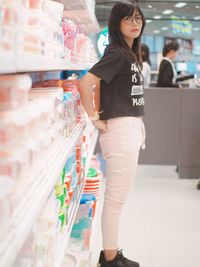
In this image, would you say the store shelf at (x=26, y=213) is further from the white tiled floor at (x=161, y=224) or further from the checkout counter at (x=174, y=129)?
the checkout counter at (x=174, y=129)

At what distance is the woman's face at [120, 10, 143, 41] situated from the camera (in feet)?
7.79

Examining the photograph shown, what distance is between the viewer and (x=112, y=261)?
253 cm

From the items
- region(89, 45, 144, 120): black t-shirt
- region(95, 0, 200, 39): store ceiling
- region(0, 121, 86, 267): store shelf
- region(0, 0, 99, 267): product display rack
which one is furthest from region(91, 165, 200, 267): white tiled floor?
region(95, 0, 200, 39): store ceiling

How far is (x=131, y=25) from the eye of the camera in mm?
2379

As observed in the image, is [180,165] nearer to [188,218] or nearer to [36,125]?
[188,218]

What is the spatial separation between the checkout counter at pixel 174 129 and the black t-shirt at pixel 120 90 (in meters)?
2.82

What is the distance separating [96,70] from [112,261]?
121 cm

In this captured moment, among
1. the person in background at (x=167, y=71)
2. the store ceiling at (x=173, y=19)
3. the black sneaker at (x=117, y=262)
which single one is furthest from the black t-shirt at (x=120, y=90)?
the store ceiling at (x=173, y=19)

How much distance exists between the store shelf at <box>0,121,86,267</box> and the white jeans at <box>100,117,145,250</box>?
0.92m

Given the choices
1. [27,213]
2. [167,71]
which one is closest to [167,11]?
[167,71]

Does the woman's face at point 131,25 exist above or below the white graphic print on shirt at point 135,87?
above

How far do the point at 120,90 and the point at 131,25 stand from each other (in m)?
0.40

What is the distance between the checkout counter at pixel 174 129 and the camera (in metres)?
5.06

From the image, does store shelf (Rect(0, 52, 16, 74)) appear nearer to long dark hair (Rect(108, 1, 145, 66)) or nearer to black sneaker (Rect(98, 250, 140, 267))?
long dark hair (Rect(108, 1, 145, 66))
